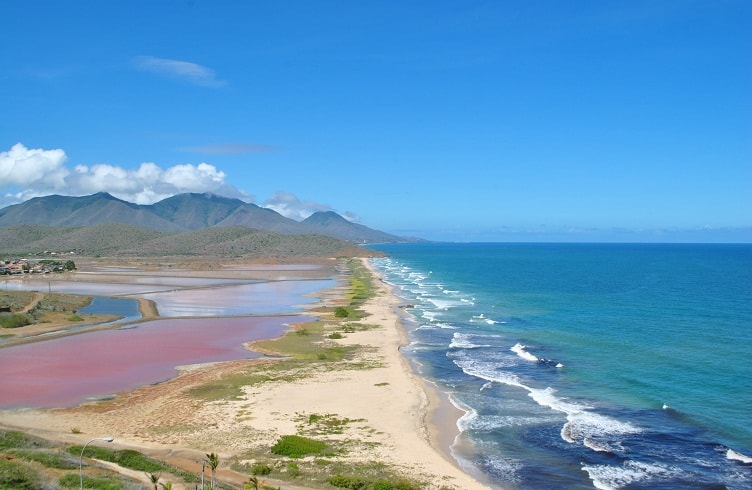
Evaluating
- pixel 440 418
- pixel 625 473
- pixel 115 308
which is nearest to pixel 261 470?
pixel 440 418

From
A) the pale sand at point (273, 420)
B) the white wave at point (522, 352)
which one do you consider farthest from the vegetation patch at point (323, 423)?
the white wave at point (522, 352)

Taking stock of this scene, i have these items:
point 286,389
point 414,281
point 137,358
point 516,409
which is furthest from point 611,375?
point 414,281

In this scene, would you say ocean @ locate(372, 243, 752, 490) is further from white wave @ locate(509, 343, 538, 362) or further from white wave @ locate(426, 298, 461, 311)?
white wave @ locate(426, 298, 461, 311)

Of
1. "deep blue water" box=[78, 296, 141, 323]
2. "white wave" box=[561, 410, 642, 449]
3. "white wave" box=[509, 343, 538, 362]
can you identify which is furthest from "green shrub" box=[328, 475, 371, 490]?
"deep blue water" box=[78, 296, 141, 323]

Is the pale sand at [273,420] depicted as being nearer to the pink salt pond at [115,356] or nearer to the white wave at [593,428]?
the pink salt pond at [115,356]

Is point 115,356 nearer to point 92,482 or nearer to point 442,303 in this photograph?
point 92,482

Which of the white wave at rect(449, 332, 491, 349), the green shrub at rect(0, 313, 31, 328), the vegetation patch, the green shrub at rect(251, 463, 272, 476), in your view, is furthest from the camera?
the green shrub at rect(0, 313, 31, 328)

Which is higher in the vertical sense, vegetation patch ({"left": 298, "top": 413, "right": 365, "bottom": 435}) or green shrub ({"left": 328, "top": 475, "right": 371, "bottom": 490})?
green shrub ({"left": 328, "top": 475, "right": 371, "bottom": 490})
